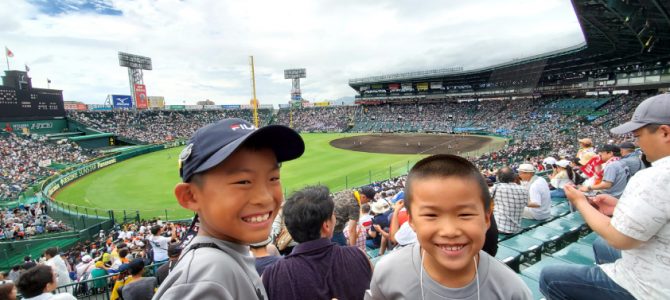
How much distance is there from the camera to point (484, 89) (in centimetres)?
6500

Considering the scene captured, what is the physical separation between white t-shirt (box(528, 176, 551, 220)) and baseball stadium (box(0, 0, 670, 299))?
8cm

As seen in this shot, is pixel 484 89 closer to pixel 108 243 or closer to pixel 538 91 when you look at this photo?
pixel 538 91

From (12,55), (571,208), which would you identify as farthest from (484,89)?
(12,55)

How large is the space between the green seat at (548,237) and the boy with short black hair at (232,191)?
4508mm

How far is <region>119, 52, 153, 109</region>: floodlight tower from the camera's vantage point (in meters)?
65.3

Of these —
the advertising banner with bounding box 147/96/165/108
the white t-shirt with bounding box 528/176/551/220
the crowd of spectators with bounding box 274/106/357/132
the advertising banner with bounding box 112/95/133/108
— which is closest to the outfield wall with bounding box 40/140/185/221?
the white t-shirt with bounding box 528/176/551/220

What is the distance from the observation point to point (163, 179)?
91.9 ft

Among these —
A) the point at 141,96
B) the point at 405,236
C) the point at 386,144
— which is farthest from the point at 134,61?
the point at 405,236

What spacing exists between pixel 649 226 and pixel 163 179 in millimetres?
31667

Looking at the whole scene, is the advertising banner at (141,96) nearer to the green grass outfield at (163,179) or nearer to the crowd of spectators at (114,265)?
the green grass outfield at (163,179)

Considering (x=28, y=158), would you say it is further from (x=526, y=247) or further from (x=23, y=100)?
(x=526, y=247)

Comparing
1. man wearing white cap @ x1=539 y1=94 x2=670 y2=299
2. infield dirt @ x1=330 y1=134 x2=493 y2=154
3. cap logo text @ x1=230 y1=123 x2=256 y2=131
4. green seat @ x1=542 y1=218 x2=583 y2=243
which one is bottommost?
infield dirt @ x1=330 y1=134 x2=493 y2=154

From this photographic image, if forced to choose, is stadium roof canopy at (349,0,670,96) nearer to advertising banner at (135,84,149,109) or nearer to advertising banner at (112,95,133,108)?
advertising banner at (135,84,149,109)

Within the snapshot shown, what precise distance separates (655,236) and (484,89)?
7104cm
